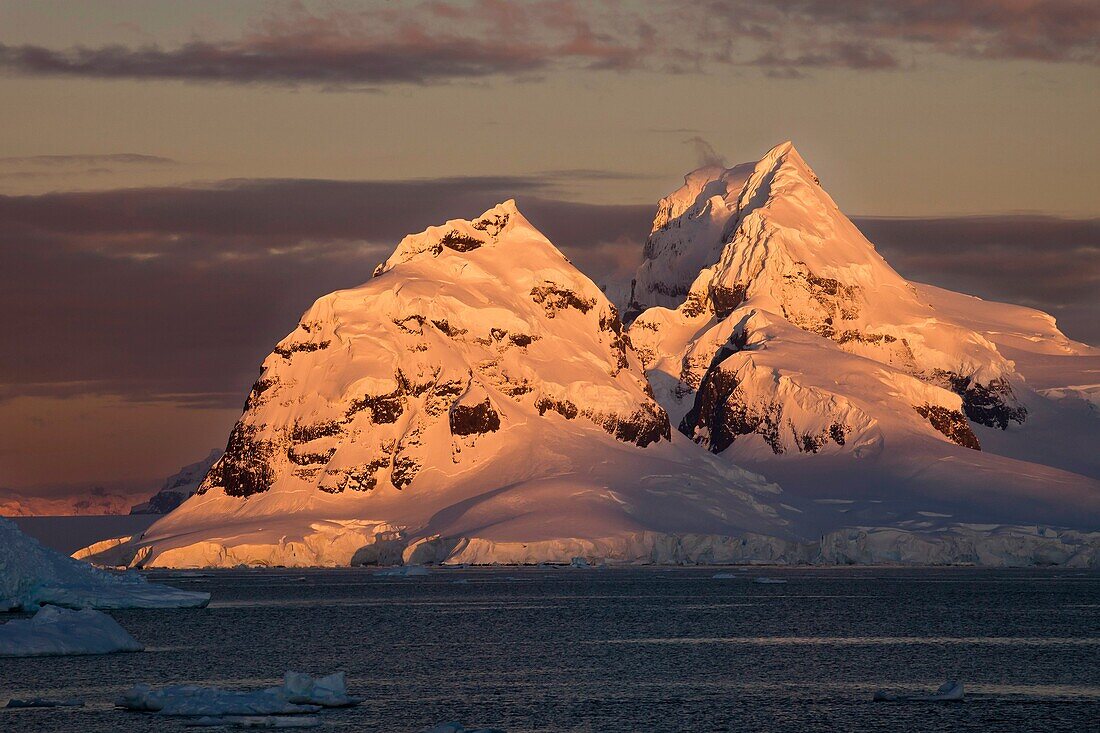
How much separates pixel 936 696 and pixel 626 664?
2592cm

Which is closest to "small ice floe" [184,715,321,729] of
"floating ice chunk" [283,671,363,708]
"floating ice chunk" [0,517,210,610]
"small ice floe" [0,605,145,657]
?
"floating ice chunk" [283,671,363,708]

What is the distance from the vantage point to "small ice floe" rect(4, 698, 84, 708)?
260 feet

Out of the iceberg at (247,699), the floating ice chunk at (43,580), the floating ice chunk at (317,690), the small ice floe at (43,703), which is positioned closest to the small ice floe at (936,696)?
the floating ice chunk at (317,690)

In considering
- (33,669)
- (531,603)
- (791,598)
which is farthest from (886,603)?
(33,669)

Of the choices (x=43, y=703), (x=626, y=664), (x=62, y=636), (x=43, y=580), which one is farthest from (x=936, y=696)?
(x=43, y=580)

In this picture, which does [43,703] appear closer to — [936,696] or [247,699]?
[247,699]

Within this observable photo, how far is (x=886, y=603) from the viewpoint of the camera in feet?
579

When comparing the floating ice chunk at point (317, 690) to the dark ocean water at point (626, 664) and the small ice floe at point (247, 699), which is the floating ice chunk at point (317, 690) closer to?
the small ice floe at point (247, 699)

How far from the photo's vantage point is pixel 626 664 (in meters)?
104

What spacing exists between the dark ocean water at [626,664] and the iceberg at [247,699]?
1024 mm

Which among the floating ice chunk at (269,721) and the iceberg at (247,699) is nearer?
the floating ice chunk at (269,721)

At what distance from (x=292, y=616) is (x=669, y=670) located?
62.7m

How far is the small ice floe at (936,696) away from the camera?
81.6 m

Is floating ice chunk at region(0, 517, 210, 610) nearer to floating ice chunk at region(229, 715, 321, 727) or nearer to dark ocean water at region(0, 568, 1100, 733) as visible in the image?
dark ocean water at region(0, 568, 1100, 733)
